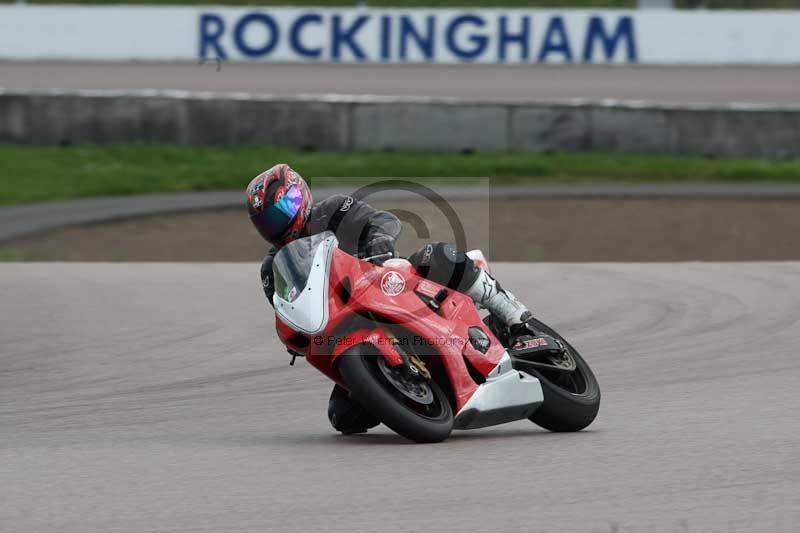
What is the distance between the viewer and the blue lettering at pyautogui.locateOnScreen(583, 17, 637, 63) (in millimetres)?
22062

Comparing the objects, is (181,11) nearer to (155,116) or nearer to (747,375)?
(155,116)

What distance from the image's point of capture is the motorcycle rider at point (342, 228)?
18.4ft

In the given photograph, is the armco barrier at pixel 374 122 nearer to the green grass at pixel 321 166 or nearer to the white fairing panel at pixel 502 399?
the green grass at pixel 321 166

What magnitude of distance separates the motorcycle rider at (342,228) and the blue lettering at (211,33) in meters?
16.6

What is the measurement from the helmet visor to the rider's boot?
84cm

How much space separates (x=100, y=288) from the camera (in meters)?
10.7

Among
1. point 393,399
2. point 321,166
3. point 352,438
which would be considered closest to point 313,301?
point 393,399

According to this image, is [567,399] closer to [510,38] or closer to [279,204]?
[279,204]

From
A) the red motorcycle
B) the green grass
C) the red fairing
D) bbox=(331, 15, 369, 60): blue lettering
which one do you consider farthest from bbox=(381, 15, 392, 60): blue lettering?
the red fairing

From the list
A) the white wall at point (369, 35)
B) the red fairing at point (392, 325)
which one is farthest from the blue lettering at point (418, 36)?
the red fairing at point (392, 325)

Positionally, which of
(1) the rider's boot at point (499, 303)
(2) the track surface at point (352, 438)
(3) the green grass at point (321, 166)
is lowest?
(3) the green grass at point (321, 166)

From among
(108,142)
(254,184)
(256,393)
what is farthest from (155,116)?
(254,184)

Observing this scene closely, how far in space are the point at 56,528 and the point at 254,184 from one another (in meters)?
1.70

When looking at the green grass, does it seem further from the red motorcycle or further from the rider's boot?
the red motorcycle
